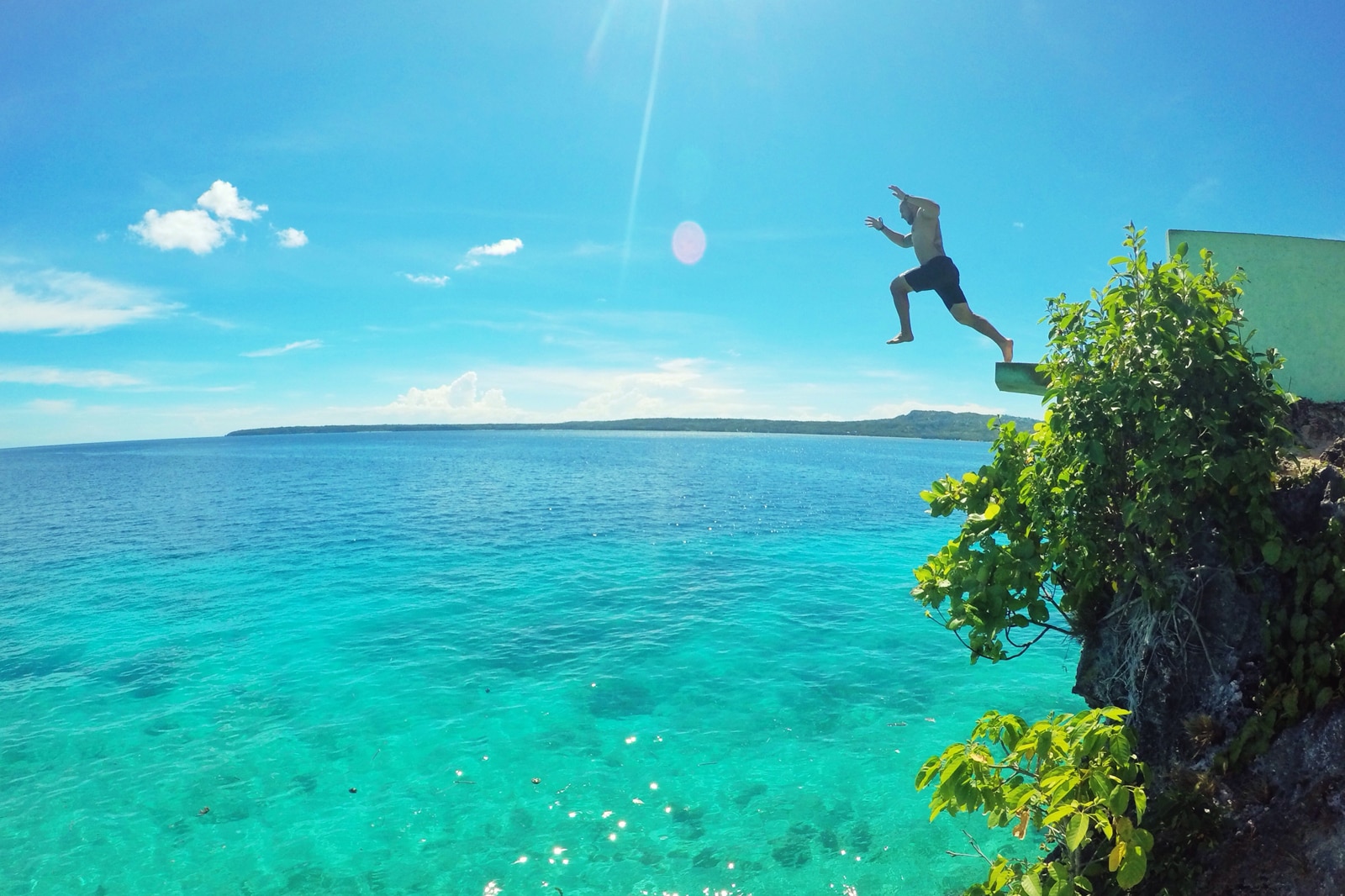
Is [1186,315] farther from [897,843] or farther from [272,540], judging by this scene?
[272,540]

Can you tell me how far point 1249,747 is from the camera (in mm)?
5336

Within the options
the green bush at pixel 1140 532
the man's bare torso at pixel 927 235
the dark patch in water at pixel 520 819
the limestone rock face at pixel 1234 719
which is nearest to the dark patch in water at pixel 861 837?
the dark patch in water at pixel 520 819

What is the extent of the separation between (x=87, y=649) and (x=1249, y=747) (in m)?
30.1

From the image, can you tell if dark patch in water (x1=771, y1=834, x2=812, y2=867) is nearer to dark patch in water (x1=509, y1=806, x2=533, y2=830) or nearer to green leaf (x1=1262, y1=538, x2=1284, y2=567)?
dark patch in water (x1=509, y1=806, x2=533, y2=830)

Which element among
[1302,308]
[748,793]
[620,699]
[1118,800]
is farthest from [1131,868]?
[620,699]

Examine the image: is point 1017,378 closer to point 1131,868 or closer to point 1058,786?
point 1058,786

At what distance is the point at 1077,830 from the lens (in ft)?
12.8

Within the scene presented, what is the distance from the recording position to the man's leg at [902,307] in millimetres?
8688

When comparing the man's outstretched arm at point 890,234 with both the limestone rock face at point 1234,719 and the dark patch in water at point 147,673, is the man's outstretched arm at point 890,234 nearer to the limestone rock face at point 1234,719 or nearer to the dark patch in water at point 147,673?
the limestone rock face at point 1234,719

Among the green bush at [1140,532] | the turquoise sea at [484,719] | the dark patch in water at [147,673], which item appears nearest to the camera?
the green bush at [1140,532]

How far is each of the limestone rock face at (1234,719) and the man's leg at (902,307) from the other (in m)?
4.08

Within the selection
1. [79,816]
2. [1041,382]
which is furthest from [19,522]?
[1041,382]

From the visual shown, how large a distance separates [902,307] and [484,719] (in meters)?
14.1

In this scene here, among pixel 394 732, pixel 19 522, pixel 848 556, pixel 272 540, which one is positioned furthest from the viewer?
pixel 19 522
